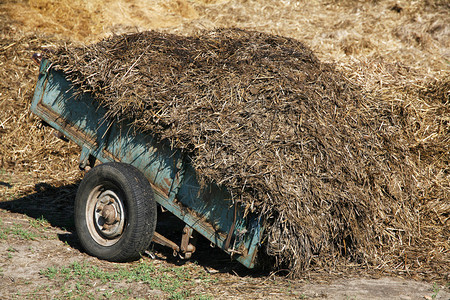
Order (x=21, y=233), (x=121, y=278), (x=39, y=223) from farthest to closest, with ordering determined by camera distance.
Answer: (x=39, y=223) → (x=21, y=233) → (x=121, y=278)

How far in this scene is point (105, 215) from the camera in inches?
205

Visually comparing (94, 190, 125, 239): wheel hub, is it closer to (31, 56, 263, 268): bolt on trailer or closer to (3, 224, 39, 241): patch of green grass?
(31, 56, 263, 268): bolt on trailer

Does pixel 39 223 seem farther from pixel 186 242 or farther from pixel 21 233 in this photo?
pixel 186 242

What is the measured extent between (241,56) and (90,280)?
2955 millimetres

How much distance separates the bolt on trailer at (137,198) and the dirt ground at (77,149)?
12.1 inches

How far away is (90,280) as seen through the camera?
4758 mm

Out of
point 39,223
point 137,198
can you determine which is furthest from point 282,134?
point 39,223

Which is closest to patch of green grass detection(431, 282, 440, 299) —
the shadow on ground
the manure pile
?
the manure pile

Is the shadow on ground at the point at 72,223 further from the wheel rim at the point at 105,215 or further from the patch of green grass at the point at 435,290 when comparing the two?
the patch of green grass at the point at 435,290

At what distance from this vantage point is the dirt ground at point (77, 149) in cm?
468

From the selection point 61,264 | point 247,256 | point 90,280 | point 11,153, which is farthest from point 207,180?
point 11,153

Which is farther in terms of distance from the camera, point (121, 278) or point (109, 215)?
point (109, 215)

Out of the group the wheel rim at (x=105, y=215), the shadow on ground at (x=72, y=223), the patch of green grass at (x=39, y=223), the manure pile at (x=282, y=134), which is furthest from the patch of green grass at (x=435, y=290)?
the patch of green grass at (x=39, y=223)

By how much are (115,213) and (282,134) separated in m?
1.96
